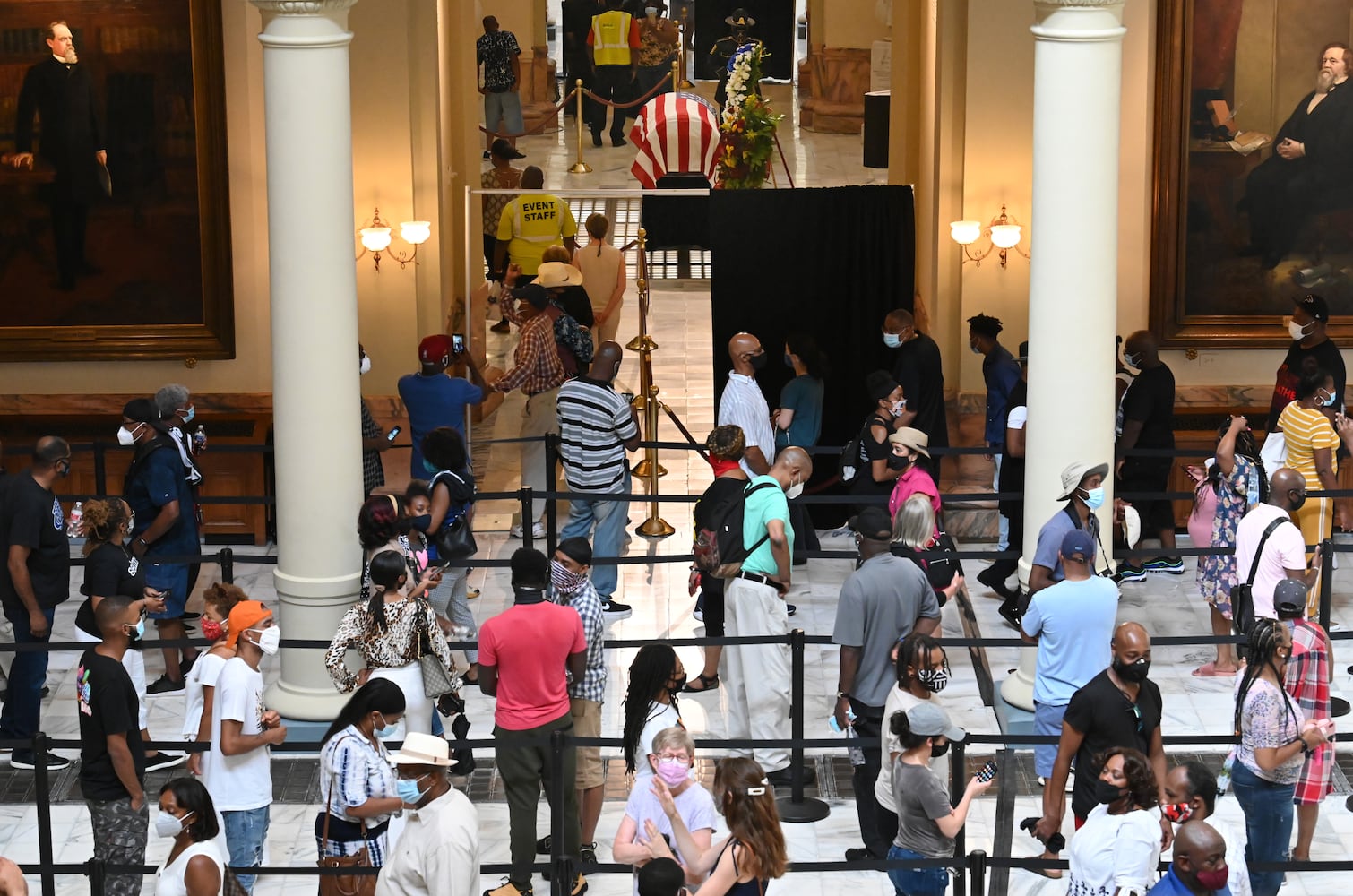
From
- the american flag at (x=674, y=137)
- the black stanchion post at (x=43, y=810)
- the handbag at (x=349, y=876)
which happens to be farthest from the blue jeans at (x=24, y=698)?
the american flag at (x=674, y=137)

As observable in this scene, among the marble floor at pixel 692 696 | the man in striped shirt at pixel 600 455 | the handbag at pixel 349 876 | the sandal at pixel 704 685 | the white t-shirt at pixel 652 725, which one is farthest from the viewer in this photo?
the man in striped shirt at pixel 600 455

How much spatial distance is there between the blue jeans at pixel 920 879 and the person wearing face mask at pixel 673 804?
36.7 inches

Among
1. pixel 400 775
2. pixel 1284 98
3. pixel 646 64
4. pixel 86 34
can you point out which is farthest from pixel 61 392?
pixel 646 64

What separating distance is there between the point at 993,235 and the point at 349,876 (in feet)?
24.2

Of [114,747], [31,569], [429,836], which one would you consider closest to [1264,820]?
[429,836]

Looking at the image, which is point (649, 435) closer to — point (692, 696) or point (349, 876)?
point (692, 696)

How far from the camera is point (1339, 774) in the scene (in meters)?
9.58

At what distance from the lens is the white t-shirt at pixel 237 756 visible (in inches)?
304

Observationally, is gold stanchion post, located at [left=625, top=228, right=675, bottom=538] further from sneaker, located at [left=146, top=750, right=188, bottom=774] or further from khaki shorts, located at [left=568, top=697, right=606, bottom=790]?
khaki shorts, located at [left=568, top=697, right=606, bottom=790]

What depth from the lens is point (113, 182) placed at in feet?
43.6

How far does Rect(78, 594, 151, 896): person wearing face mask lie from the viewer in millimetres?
7773

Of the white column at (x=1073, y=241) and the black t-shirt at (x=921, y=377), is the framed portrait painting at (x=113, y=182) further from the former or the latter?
the white column at (x=1073, y=241)

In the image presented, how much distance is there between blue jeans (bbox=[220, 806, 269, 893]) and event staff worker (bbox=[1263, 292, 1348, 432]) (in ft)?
21.8

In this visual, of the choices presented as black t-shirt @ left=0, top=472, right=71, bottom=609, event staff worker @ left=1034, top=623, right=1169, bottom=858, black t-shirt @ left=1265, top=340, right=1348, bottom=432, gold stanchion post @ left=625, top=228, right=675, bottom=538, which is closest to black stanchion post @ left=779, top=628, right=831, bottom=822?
event staff worker @ left=1034, top=623, right=1169, bottom=858
